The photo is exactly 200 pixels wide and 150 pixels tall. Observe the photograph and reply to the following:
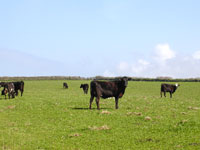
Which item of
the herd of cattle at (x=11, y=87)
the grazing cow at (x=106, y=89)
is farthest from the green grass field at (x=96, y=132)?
the herd of cattle at (x=11, y=87)

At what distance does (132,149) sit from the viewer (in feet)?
39.0

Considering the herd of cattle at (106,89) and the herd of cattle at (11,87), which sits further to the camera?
the herd of cattle at (11,87)

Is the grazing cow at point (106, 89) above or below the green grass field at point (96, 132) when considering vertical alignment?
above

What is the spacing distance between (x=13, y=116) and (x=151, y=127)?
10875mm

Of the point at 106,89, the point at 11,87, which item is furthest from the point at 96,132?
the point at 11,87

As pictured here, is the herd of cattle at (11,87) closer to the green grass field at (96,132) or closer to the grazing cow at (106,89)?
the green grass field at (96,132)

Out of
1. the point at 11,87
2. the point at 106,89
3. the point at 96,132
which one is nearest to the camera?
the point at 96,132

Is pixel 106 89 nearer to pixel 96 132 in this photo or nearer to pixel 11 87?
pixel 96 132

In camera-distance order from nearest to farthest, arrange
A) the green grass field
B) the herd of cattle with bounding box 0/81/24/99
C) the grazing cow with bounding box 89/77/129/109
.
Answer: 1. the green grass field
2. the grazing cow with bounding box 89/77/129/109
3. the herd of cattle with bounding box 0/81/24/99

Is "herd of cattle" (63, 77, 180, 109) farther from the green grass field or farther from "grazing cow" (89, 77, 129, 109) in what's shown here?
the green grass field

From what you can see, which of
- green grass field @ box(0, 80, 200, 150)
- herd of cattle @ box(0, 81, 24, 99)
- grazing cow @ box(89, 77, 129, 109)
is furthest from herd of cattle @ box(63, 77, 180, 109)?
herd of cattle @ box(0, 81, 24, 99)

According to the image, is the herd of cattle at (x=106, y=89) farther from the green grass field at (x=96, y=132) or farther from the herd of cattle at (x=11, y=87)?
the herd of cattle at (x=11, y=87)

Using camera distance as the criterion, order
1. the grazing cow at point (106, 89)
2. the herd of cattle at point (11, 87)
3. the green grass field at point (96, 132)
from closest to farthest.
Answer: the green grass field at point (96, 132) → the grazing cow at point (106, 89) → the herd of cattle at point (11, 87)

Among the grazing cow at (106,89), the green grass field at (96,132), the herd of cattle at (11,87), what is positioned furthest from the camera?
the herd of cattle at (11,87)
